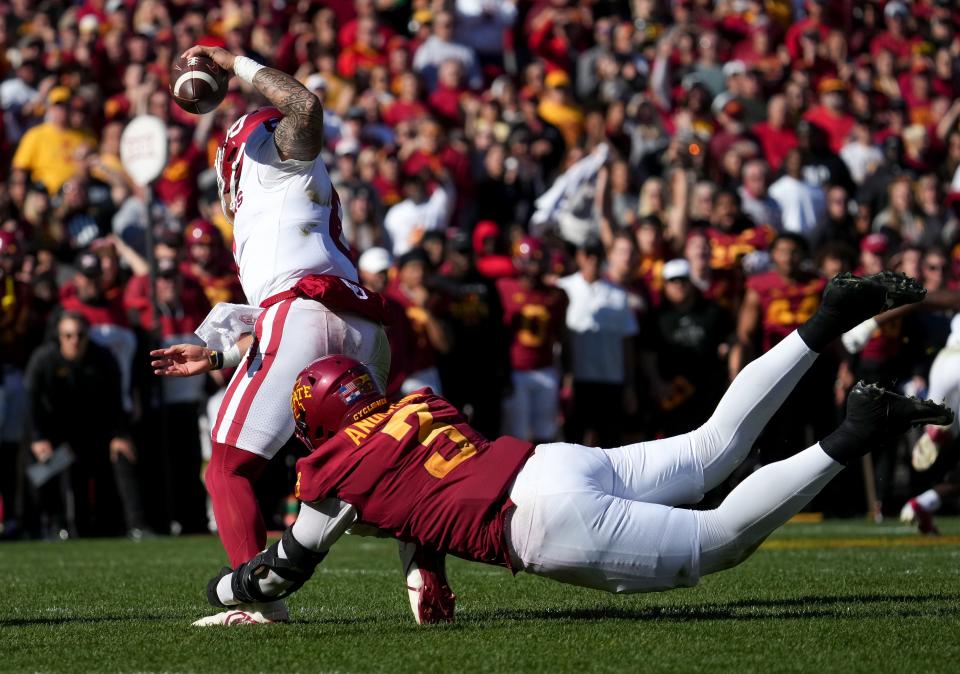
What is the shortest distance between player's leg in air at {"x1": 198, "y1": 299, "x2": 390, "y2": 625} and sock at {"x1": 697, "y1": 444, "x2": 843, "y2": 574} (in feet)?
5.59

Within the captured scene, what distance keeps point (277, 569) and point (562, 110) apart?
11.3m

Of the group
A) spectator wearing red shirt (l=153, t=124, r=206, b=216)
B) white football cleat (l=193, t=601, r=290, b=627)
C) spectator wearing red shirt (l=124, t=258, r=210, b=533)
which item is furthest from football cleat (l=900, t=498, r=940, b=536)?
spectator wearing red shirt (l=153, t=124, r=206, b=216)

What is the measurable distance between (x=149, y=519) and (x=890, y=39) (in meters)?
11.7

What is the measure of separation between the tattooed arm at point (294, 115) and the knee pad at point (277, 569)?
159 cm

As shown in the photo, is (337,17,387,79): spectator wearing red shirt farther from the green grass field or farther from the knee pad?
the knee pad

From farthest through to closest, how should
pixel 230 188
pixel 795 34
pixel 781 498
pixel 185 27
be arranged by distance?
pixel 795 34
pixel 185 27
pixel 230 188
pixel 781 498

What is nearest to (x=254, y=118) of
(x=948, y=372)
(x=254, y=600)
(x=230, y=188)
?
(x=230, y=188)

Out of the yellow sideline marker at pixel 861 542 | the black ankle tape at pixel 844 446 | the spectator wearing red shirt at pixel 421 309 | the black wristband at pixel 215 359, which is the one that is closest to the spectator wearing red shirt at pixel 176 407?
the spectator wearing red shirt at pixel 421 309

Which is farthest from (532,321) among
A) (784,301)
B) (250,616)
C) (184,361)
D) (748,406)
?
(748,406)

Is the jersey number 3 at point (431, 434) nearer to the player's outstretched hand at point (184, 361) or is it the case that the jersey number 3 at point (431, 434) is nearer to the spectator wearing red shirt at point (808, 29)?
the player's outstretched hand at point (184, 361)

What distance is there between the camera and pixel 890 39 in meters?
20.2

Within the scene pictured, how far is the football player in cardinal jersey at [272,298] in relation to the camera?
20.4 feet

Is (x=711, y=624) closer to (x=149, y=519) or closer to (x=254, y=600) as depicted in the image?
(x=254, y=600)

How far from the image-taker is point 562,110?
16.5 m
